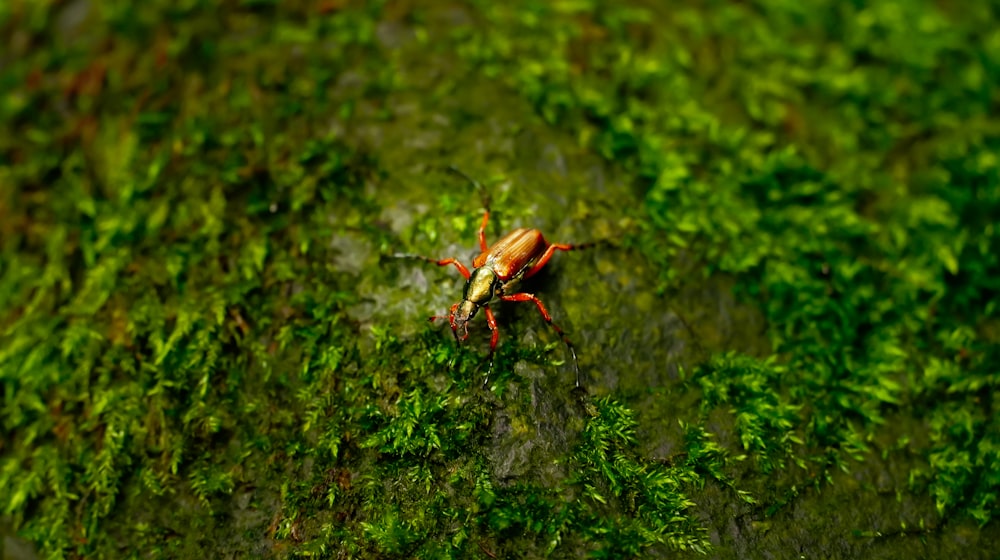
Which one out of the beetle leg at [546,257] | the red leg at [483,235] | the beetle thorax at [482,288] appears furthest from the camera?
the red leg at [483,235]

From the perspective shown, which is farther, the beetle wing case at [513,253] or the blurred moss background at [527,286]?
the beetle wing case at [513,253]

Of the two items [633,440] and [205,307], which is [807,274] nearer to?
[633,440]

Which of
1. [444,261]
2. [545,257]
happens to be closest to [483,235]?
[444,261]

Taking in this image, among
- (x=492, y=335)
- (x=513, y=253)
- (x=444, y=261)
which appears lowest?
(x=492, y=335)

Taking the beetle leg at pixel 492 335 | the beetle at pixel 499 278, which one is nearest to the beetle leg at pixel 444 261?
the beetle at pixel 499 278

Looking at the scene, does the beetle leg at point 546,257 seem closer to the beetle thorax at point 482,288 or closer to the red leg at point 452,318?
the beetle thorax at point 482,288

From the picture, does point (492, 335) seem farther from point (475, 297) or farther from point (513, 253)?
point (513, 253)

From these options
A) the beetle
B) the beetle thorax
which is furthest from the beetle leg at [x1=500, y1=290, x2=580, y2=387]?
the beetle thorax
